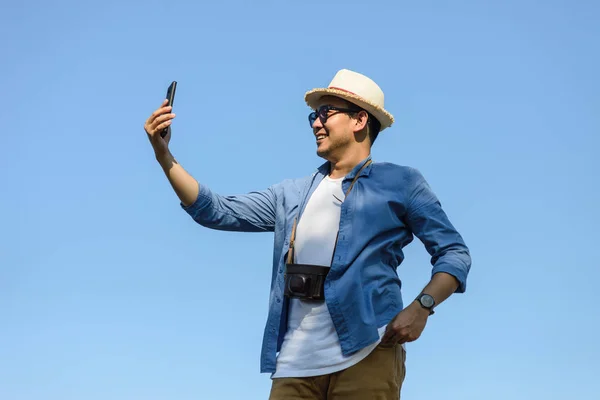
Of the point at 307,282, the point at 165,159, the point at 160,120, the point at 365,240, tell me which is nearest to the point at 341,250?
the point at 365,240

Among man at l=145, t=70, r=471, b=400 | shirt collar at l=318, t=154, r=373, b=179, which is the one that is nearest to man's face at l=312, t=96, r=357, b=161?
man at l=145, t=70, r=471, b=400

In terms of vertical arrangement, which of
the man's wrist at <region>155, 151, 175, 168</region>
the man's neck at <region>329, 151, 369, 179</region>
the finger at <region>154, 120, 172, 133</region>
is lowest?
the man's wrist at <region>155, 151, 175, 168</region>

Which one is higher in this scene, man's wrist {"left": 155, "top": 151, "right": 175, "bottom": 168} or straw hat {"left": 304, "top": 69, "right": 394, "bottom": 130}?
straw hat {"left": 304, "top": 69, "right": 394, "bottom": 130}

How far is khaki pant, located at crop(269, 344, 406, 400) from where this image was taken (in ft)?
14.6

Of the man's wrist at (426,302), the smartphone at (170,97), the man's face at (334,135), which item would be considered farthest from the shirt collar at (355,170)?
the smartphone at (170,97)

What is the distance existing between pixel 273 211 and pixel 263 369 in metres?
1.00

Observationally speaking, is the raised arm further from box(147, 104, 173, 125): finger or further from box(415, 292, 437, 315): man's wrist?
box(415, 292, 437, 315): man's wrist

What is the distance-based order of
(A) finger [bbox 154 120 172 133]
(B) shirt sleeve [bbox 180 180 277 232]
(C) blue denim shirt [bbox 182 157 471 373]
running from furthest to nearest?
1. (B) shirt sleeve [bbox 180 180 277 232]
2. (A) finger [bbox 154 120 172 133]
3. (C) blue denim shirt [bbox 182 157 471 373]

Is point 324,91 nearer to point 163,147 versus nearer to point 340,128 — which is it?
point 340,128

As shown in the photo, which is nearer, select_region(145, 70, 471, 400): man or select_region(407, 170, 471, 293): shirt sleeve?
select_region(145, 70, 471, 400): man

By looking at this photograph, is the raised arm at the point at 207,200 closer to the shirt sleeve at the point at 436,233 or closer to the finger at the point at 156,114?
the finger at the point at 156,114

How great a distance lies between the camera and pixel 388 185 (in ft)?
16.2

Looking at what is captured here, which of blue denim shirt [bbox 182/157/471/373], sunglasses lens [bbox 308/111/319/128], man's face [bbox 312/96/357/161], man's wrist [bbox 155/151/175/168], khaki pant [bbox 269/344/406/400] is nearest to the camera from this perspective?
khaki pant [bbox 269/344/406/400]

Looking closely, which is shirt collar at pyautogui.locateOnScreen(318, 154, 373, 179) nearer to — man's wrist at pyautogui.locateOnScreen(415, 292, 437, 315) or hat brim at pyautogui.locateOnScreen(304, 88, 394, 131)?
hat brim at pyautogui.locateOnScreen(304, 88, 394, 131)
